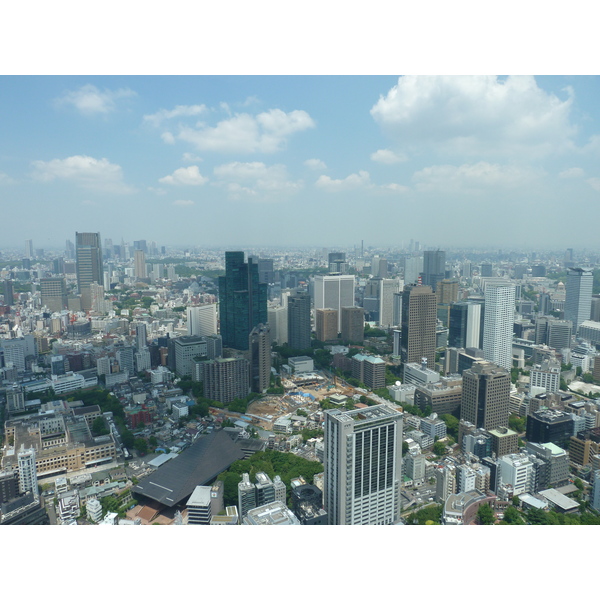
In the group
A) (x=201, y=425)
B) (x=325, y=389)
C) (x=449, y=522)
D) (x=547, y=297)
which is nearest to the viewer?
(x=449, y=522)

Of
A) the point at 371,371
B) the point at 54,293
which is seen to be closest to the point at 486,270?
the point at 371,371

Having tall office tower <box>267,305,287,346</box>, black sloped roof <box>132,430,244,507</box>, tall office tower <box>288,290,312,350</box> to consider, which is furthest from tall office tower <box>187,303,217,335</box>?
black sloped roof <box>132,430,244,507</box>

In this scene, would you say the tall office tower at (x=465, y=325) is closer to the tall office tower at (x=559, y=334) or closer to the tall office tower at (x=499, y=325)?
the tall office tower at (x=499, y=325)

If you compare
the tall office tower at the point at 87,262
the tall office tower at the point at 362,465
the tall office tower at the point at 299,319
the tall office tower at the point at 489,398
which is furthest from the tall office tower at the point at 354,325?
the tall office tower at the point at 362,465

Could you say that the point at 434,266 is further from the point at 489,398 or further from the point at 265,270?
the point at 489,398

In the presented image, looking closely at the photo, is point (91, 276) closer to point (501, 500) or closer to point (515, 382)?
point (501, 500)

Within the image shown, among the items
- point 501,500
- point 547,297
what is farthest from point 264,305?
point 547,297
